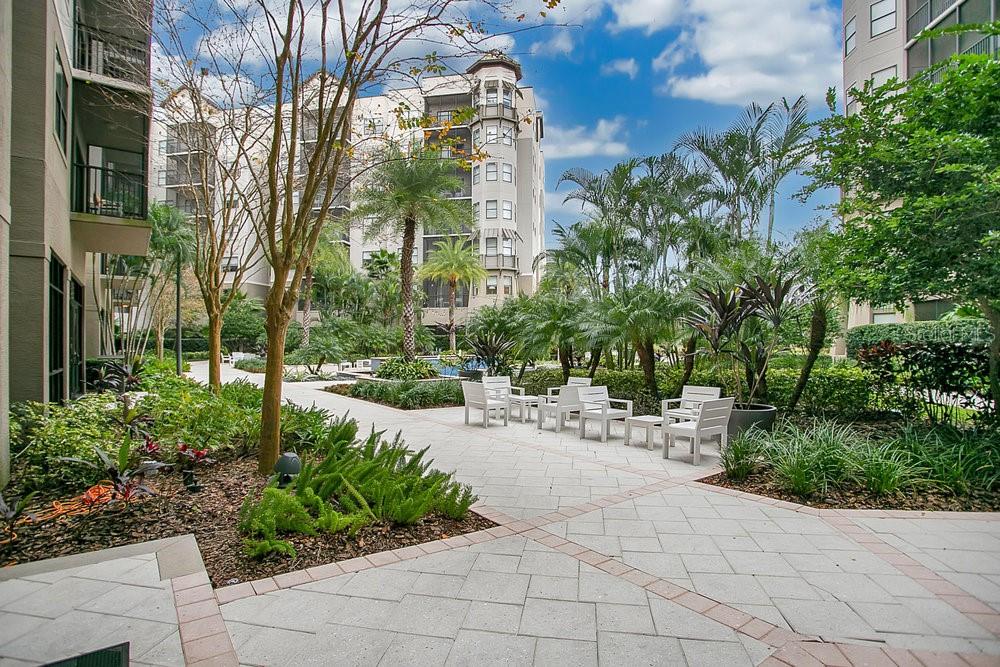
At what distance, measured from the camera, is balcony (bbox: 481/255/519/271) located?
145 ft

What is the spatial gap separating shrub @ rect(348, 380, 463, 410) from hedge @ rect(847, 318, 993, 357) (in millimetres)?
9697

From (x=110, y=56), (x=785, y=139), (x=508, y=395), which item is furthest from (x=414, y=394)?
(x=785, y=139)

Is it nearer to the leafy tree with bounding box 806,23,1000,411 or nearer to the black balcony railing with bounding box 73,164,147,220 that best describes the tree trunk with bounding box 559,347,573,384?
the leafy tree with bounding box 806,23,1000,411

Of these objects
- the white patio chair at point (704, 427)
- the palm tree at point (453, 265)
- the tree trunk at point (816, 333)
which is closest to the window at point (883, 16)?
the tree trunk at point (816, 333)

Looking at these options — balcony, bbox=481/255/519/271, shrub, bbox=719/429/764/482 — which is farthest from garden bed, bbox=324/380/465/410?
balcony, bbox=481/255/519/271

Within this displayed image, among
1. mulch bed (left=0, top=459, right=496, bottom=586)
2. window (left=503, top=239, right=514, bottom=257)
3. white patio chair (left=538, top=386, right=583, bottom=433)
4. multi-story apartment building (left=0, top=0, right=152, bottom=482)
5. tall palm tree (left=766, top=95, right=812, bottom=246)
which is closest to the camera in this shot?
mulch bed (left=0, top=459, right=496, bottom=586)

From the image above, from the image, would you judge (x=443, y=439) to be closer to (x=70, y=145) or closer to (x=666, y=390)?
(x=666, y=390)

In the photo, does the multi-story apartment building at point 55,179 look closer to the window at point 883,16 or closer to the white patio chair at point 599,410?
the white patio chair at point 599,410

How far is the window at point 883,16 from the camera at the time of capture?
22.6 metres

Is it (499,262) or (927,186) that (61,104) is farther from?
(499,262)

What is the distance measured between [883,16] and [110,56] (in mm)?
27325

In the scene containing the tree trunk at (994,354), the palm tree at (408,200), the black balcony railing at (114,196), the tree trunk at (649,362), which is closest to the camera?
the tree trunk at (994,354)

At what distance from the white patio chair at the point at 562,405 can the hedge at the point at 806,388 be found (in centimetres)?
218

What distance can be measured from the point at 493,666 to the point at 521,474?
166 inches
